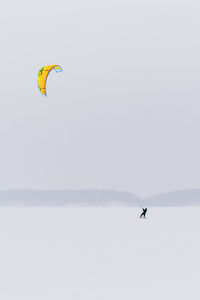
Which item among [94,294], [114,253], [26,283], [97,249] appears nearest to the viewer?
[94,294]

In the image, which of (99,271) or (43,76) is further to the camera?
(43,76)

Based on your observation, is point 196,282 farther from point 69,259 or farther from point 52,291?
point 69,259

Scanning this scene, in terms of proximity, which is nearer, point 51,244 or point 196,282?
point 196,282

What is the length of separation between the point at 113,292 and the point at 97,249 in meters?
9.04

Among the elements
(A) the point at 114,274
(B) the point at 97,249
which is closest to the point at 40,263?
(A) the point at 114,274

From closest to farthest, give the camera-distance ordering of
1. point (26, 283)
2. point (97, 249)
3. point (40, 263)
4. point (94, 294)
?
point (94, 294) < point (26, 283) < point (40, 263) < point (97, 249)

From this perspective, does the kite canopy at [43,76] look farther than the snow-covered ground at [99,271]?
Yes

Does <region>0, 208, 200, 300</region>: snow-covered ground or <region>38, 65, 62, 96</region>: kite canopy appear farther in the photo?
<region>38, 65, 62, 96</region>: kite canopy

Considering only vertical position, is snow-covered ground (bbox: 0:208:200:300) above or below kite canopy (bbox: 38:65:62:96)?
below

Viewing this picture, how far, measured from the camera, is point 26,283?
1245cm

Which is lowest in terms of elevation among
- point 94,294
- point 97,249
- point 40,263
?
point 94,294

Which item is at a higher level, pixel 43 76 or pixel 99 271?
pixel 43 76

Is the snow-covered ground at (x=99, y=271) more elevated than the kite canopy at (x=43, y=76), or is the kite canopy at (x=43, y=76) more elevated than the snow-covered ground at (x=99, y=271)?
the kite canopy at (x=43, y=76)

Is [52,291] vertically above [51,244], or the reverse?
[51,244]
